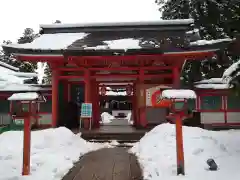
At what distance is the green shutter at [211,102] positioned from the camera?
14.9 metres

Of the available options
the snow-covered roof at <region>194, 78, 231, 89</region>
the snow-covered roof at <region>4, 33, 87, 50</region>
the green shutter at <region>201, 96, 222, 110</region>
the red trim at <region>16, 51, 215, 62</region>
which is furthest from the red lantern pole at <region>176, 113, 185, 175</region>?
the green shutter at <region>201, 96, 222, 110</region>

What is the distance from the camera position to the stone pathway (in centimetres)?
651

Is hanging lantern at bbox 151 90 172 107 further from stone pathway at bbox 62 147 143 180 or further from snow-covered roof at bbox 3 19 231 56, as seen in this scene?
stone pathway at bbox 62 147 143 180

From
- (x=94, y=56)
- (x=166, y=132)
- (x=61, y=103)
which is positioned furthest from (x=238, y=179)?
→ (x=61, y=103)

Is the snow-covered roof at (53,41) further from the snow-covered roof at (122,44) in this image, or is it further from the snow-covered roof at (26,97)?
the snow-covered roof at (26,97)

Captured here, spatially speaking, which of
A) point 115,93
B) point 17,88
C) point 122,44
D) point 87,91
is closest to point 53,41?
point 17,88

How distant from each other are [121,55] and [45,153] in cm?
587

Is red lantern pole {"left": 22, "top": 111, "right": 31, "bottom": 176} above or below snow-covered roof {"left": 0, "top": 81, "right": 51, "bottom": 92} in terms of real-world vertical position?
below

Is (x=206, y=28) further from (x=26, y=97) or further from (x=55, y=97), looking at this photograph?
(x=26, y=97)

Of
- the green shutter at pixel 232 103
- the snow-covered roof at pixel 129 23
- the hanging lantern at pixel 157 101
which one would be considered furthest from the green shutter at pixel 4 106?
the green shutter at pixel 232 103

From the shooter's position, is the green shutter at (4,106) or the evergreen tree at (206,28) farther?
the evergreen tree at (206,28)

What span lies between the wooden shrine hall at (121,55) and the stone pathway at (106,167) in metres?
4.79

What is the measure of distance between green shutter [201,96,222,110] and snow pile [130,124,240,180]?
617 cm

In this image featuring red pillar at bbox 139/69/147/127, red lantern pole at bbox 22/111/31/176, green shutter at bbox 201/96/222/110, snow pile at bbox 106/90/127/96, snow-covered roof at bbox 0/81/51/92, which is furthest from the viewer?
snow pile at bbox 106/90/127/96
